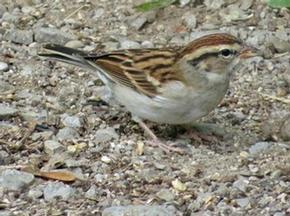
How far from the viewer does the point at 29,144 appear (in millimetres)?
6684

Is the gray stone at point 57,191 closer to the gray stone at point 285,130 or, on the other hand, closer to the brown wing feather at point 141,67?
the brown wing feather at point 141,67

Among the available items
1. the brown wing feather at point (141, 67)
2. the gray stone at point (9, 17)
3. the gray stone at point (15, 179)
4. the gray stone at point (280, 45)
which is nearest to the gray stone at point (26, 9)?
Result: the gray stone at point (9, 17)

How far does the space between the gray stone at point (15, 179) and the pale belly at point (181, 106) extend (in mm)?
1037

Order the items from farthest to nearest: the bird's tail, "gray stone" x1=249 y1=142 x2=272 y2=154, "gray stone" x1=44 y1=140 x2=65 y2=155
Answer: the bird's tail < "gray stone" x1=249 y1=142 x2=272 y2=154 < "gray stone" x1=44 y1=140 x2=65 y2=155

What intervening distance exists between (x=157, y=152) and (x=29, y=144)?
2.61ft

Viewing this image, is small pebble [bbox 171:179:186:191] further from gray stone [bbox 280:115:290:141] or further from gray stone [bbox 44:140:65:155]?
gray stone [bbox 280:115:290:141]

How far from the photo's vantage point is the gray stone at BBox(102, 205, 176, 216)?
5742mm

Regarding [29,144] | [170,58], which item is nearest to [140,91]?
[170,58]

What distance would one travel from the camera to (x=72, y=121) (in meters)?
6.99

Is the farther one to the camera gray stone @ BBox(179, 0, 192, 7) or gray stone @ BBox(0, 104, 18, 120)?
gray stone @ BBox(179, 0, 192, 7)

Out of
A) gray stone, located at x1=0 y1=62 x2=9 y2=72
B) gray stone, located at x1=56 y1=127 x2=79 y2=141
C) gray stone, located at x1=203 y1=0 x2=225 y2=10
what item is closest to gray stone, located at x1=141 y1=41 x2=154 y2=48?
gray stone, located at x1=203 y1=0 x2=225 y2=10

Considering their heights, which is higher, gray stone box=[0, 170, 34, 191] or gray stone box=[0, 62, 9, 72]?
gray stone box=[0, 62, 9, 72]

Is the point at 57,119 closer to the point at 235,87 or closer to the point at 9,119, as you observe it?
the point at 9,119

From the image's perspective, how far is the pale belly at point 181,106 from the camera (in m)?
6.77
